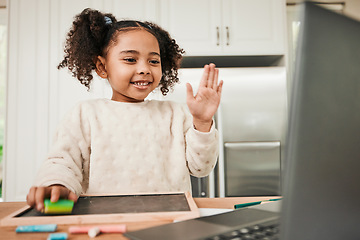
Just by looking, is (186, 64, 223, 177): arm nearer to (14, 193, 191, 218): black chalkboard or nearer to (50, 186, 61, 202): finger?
(14, 193, 191, 218): black chalkboard

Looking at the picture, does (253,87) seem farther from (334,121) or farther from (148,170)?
(334,121)

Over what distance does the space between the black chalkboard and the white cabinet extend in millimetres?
1696

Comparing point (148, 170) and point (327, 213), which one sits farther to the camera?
point (148, 170)

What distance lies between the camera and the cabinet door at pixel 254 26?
7.30 ft

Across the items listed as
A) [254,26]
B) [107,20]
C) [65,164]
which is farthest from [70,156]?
[254,26]

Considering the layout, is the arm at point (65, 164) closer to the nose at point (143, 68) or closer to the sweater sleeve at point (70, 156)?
the sweater sleeve at point (70, 156)

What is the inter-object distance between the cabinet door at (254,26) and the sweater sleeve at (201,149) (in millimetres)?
1440

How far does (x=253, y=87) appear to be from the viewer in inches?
81.6

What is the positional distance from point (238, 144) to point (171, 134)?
1059 mm

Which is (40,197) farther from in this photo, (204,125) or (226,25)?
(226,25)

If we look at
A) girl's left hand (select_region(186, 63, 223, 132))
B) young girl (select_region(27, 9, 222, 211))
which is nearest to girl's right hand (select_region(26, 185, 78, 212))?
young girl (select_region(27, 9, 222, 211))

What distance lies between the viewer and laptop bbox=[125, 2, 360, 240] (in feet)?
0.74

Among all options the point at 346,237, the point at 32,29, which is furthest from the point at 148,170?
the point at 32,29

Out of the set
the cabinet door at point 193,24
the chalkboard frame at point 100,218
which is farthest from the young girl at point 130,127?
the cabinet door at point 193,24
